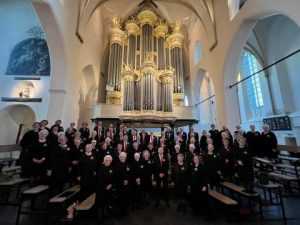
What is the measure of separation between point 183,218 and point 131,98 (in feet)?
18.6

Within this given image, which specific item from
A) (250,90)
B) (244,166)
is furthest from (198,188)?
(250,90)

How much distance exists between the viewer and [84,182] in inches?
122

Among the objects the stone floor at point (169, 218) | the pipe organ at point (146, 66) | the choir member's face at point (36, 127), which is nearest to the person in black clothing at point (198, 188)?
the stone floor at point (169, 218)

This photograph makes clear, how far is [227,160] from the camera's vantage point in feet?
12.9

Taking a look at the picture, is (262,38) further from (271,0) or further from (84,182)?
(84,182)

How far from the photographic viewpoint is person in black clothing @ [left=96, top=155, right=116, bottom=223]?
112 inches

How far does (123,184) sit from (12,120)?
935 cm

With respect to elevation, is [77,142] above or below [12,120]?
below

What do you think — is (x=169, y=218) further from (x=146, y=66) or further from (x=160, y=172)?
(x=146, y=66)

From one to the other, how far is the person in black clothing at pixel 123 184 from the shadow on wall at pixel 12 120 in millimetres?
8782

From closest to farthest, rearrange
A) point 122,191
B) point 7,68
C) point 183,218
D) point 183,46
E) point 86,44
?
point 183,218 < point 122,191 < point 86,44 < point 7,68 < point 183,46

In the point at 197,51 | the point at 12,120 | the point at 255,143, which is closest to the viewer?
the point at 255,143

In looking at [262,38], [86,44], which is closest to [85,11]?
[86,44]

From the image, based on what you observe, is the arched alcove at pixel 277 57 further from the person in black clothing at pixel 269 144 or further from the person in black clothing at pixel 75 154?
the person in black clothing at pixel 75 154
